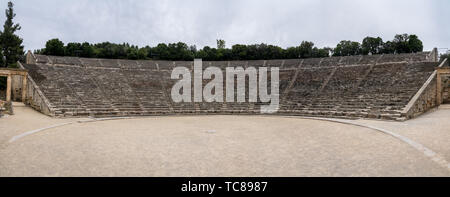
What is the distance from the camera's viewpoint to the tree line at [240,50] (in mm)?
38688

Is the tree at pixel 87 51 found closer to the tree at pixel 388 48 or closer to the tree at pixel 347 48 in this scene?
the tree at pixel 347 48

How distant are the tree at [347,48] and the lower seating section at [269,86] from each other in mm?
20913

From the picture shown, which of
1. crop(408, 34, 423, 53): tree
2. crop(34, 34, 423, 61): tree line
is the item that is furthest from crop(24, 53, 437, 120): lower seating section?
crop(408, 34, 423, 53): tree

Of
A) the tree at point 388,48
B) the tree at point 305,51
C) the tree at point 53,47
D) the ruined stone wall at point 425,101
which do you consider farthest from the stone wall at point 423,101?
the tree at point 53,47

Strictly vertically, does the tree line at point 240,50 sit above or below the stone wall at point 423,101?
above

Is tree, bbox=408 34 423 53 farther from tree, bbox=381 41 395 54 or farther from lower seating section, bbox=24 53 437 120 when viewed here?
lower seating section, bbox=24 53 437 120

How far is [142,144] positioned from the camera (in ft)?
26.6

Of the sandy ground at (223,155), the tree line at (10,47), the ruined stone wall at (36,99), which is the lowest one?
the sandy ground at (223,155)

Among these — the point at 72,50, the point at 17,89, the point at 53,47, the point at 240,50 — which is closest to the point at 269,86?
the point at 240,50

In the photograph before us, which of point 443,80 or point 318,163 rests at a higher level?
point 443,80

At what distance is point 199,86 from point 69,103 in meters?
11.6
